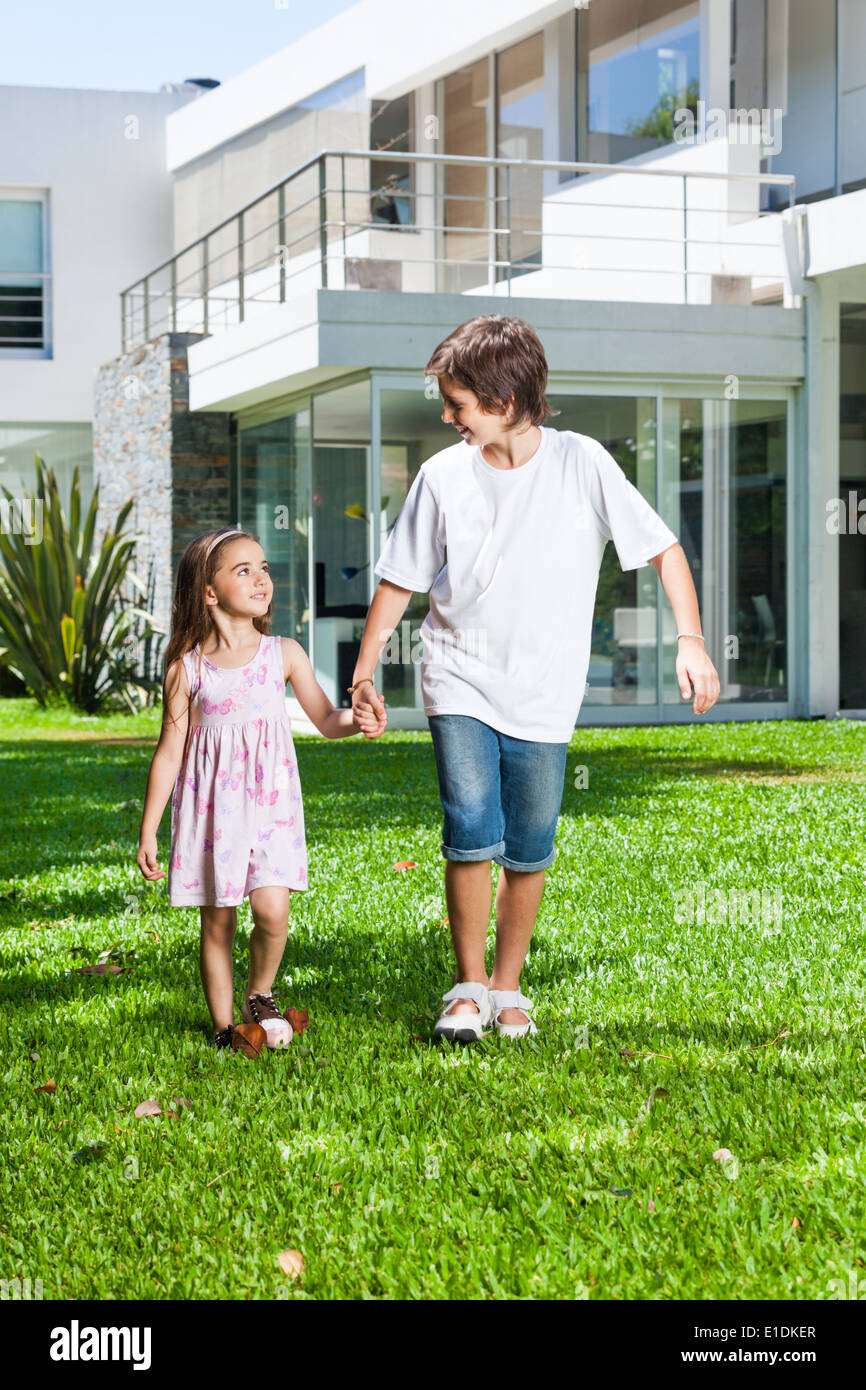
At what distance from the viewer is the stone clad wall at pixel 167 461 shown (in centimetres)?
1725

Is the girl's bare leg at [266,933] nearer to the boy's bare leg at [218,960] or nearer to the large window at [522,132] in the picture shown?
the boy's bare leg at [218,960]

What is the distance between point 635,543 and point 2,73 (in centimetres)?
2113

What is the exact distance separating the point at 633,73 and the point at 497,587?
532 inches

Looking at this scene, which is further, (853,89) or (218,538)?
(853,89)

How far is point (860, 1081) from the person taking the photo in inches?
140

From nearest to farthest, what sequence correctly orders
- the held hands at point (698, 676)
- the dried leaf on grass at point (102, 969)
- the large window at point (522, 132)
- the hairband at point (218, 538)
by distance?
the held hands at point (698, 676) < the hairband at point (218, 538) < the dried leaf on grass at point (102, 969) < the large window at point (522, 132)

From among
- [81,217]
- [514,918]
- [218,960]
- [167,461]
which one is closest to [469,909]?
[514,918]

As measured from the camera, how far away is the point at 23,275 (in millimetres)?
22578

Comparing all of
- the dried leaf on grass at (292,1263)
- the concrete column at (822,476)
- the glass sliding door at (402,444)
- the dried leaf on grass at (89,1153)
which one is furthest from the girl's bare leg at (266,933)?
the concrete column at (822,476)

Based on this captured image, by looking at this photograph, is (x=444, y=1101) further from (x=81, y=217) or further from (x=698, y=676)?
(x=81, y=217)

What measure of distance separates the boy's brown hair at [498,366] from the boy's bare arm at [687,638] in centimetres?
46
